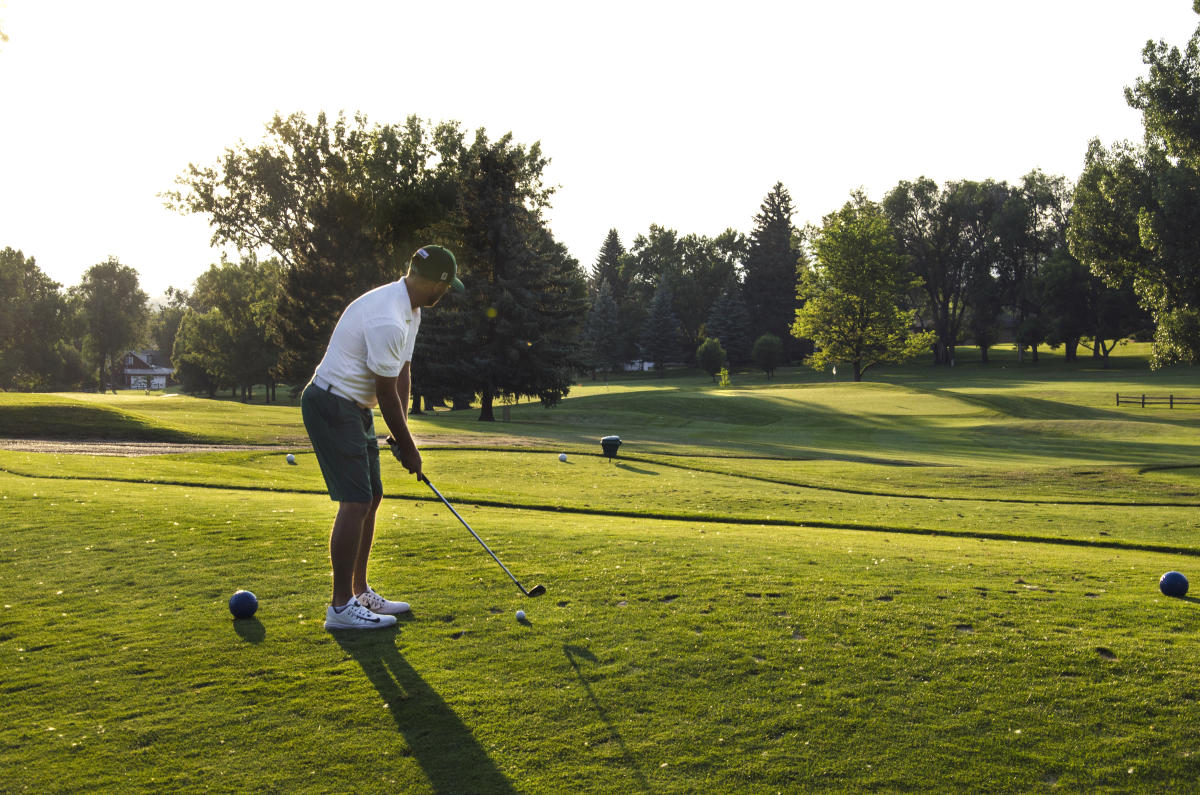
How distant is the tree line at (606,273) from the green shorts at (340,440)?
3932 cm

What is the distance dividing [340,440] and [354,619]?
1.39m

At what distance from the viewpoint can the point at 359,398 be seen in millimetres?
6543

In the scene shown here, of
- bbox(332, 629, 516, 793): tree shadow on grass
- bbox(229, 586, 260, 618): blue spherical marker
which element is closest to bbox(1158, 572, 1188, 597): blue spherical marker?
bbox(332, 629, 516, 793): tree shadow on grass

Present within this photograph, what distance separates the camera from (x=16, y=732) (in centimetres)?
488

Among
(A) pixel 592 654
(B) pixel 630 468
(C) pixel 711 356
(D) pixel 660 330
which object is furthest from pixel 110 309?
(A) pixel 592 654

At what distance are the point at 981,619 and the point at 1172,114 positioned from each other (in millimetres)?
46827

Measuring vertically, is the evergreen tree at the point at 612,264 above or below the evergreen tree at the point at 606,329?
above

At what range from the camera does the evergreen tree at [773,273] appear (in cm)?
11731

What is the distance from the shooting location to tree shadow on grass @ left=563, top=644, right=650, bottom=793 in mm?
4391

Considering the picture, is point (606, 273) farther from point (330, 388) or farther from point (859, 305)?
point (330, 388)

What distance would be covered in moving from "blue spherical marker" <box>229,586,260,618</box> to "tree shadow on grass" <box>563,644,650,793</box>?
2.67 m

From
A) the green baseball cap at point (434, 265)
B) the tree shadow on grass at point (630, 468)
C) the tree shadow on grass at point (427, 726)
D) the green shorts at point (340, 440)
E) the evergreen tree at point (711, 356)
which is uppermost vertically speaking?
the evergreen tree at point (711, 356)

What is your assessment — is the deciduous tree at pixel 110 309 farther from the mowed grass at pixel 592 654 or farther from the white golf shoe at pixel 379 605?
the white golf shoe at pixel 379 605

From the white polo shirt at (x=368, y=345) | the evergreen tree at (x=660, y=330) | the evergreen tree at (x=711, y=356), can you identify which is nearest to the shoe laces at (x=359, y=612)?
the white polo shirt at (x=368, y=345)
